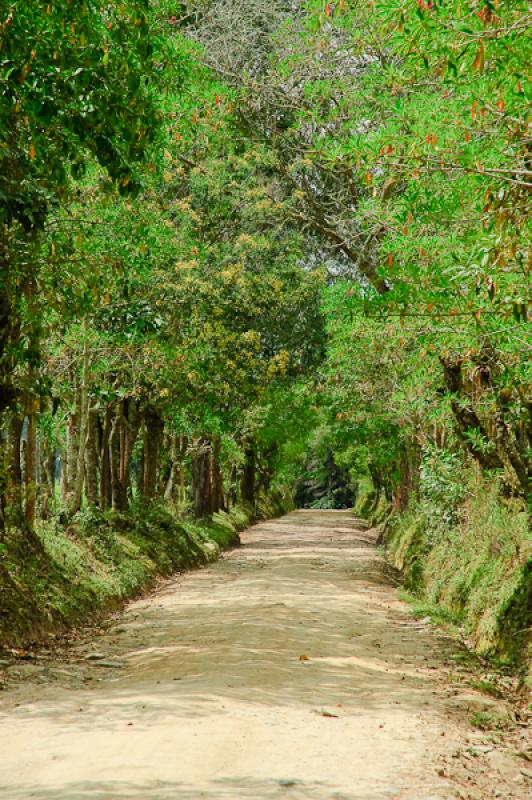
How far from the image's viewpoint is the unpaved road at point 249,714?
6641 millimetres

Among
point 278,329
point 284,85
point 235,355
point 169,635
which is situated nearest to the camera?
point 169,635

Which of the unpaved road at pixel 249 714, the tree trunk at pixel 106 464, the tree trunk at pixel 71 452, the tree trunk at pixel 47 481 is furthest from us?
the tree trunk at pixel 47 481

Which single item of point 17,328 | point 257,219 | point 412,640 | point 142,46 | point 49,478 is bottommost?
point 412,640

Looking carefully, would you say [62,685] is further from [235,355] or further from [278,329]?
[278,329]

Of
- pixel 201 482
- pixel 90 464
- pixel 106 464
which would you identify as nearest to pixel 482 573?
pixel 90 464

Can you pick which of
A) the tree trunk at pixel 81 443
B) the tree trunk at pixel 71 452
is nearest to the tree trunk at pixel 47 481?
the tree trunk at pixel 71 452

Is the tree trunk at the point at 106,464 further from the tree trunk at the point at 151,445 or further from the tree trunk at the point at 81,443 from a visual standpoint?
the tree trunk at the point at 81,443

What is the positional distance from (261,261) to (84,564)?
12044 mm

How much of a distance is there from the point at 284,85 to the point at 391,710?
14771 millimetres

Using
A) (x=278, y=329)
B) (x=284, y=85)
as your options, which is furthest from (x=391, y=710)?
(x=278, y=329)

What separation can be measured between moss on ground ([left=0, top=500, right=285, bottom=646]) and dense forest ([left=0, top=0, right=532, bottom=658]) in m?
0.09

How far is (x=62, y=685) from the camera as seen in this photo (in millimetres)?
10477

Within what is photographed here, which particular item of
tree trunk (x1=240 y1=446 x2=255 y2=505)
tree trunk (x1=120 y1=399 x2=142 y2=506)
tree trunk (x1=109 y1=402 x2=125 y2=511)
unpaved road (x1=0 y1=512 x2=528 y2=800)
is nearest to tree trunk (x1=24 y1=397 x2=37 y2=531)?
unpaved road (x1=0 y1=512 x2=528 y2=800)

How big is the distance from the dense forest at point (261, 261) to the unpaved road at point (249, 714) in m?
1.85
